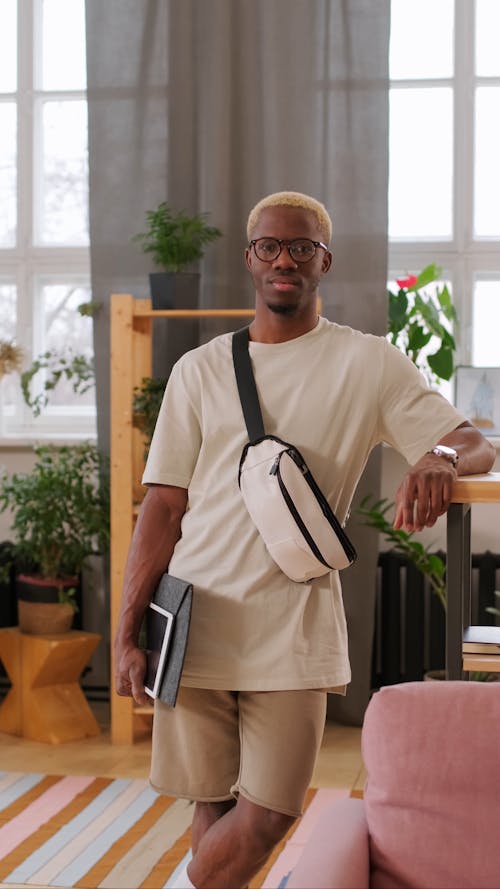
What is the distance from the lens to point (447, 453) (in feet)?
6.26

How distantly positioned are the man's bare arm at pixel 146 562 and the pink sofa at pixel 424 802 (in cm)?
58

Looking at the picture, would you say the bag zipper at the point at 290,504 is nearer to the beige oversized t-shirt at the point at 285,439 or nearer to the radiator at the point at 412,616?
the beige oversized t-shirt at the point at 285,439

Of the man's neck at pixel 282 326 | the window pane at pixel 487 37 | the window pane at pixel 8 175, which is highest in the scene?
the window pane at pixel 487 37

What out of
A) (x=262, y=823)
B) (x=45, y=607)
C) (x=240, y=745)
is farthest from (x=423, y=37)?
(x=262, y=823)

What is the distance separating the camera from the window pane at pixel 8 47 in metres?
4.70

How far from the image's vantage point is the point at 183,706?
2053mm

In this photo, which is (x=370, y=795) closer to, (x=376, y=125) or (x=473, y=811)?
(x=473, y=811)

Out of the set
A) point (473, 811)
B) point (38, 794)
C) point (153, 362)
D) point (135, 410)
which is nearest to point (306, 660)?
point (473, 811)

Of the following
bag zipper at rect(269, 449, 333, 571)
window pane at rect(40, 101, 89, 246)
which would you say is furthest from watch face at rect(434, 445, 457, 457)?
window pane at rect(40, 101, 89, 246)

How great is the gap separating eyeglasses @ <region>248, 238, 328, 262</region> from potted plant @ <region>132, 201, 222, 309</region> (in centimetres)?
205

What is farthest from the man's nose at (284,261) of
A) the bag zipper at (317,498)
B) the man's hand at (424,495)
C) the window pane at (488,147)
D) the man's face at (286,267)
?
the window pane at (488,147)

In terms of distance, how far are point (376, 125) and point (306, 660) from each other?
8.84 feet

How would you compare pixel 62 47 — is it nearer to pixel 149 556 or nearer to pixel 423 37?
pixel 423 37

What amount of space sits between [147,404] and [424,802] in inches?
102
